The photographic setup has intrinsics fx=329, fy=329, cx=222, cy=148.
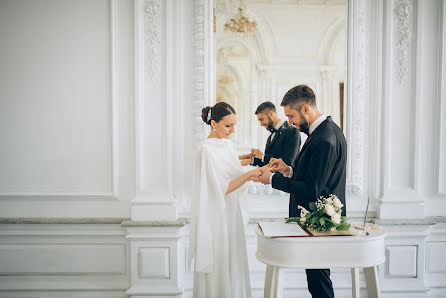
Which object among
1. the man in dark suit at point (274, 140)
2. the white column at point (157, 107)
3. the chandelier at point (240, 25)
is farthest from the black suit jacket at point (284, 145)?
the chandelier at point (240, 25)

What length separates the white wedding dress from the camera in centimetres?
251

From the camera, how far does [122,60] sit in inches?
123

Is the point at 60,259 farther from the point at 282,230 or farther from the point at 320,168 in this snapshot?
the point at 320,168

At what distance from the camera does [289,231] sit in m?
2.02

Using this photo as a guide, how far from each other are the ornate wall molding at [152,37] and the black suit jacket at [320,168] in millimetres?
1597

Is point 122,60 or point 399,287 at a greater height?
point 122,60

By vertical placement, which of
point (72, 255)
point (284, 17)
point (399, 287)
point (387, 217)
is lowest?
point (399, 287)

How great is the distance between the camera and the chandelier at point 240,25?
10.3 feet

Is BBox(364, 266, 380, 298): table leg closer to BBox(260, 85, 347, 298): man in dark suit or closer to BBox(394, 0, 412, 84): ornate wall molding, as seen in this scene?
BBox(260, 85, 347, 298): man in dark suit

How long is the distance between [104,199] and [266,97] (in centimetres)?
184

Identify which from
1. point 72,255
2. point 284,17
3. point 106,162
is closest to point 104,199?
point 106,162

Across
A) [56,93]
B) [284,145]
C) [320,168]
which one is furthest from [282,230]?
[56,93]

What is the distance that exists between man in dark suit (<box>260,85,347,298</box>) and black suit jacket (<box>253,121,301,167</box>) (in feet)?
2.06

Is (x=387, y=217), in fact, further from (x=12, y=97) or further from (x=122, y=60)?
(x=12, y=97)
